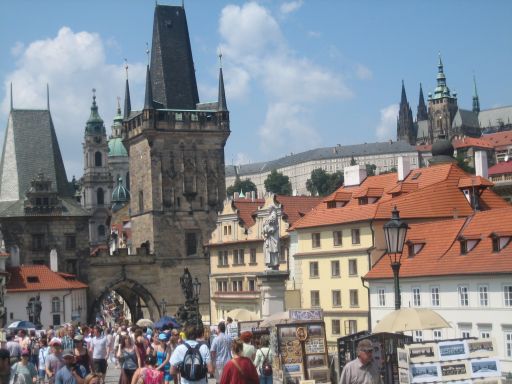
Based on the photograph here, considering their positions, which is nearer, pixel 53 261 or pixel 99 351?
pixel 99 351

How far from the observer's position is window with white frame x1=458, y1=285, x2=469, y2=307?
3606cm

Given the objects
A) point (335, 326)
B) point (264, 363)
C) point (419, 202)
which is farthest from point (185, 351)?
point (335, 326)

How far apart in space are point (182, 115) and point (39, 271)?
16.9 meters

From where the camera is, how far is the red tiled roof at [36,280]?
65.8 meters

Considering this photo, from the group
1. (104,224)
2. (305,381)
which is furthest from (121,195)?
(305,381)

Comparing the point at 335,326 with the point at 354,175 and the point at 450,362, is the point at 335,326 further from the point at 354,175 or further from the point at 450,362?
the point at 450,362

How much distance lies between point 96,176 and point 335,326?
5018 inches

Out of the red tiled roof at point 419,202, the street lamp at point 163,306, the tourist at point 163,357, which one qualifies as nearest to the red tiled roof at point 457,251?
the red tiled roof at point 419,202

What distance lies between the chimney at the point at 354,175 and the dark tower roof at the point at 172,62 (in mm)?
25482

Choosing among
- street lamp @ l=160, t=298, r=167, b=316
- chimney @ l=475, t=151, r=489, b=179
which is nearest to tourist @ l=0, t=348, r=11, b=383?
chimney @ l=475, t=151, r=489, b=179

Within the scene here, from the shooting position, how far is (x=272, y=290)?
3139cm

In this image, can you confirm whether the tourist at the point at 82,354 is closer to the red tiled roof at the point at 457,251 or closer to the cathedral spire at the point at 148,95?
the red tiled roof at the point at 457,251

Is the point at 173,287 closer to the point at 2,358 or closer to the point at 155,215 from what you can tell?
the point at 155,215

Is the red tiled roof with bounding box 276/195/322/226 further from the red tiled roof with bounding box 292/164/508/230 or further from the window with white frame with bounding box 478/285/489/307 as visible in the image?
the window with white frame with bounding box 478/285/489/307
